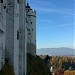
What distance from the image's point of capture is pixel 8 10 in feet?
111

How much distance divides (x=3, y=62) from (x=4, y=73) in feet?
4.64

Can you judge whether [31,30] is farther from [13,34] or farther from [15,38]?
[13,34]

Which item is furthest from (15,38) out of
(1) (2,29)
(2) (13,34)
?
(1) (2,29)

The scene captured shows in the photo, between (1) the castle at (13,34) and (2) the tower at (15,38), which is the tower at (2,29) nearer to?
(1) the castle at (13,34)

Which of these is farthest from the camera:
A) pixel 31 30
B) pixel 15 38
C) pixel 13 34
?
pixel 31 30

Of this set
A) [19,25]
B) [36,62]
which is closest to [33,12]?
[36,62]

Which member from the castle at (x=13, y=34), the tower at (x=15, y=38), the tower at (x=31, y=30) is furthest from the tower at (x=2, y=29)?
the tower at (x=31, y=30)

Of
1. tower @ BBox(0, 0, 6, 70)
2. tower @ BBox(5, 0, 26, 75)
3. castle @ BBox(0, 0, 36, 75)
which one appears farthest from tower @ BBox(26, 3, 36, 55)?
tower @ BBox(0, 0, 6, 70)

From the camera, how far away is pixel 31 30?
1994 inches

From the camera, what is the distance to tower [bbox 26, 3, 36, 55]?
50.0m

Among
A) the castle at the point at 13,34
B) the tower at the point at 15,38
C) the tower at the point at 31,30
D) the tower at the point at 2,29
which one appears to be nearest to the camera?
the tower at the point at 2,29

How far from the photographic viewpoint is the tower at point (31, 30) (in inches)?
1969

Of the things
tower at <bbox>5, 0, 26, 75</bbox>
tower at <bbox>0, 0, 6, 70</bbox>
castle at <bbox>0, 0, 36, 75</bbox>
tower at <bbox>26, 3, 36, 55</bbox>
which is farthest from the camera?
tower at <bbox>26, 3, 36, 55</bbox>

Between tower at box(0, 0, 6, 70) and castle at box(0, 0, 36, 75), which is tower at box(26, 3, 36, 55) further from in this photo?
tower at box(0, 0, 6, 70)
